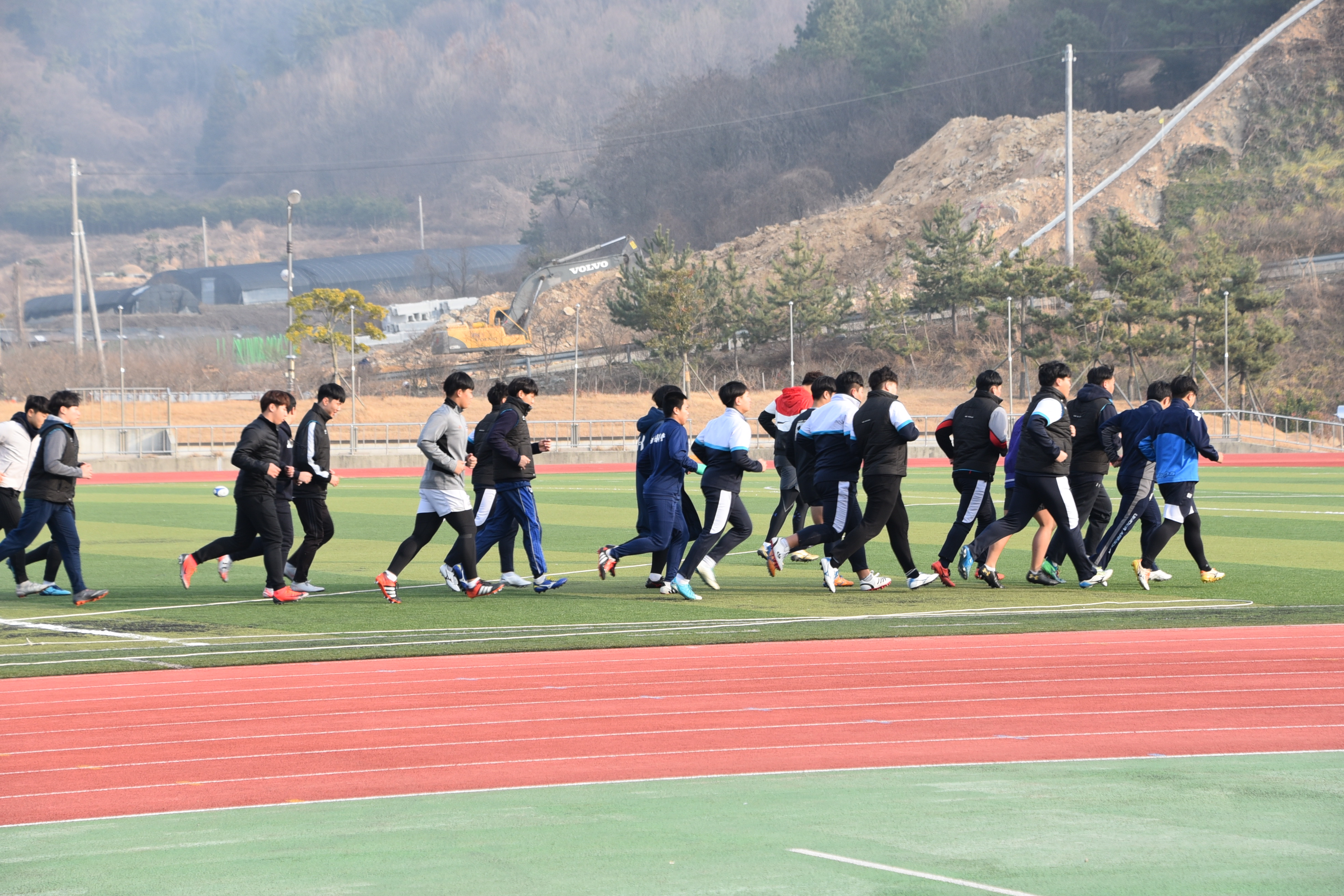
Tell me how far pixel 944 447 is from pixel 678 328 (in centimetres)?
5339

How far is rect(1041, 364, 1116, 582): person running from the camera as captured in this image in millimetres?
11688

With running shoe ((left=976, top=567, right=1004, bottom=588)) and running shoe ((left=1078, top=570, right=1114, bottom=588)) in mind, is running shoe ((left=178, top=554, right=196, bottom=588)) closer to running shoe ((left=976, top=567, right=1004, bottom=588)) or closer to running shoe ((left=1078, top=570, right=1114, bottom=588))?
running shoe ((left=976, top=567, right=1004, bottom=588))

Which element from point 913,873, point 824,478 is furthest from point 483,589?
point 913,873

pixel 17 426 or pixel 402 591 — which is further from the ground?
pixel 17 426

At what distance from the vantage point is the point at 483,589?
40.3 ft

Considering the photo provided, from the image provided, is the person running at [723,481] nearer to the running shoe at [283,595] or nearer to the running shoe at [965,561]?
the running shoe at [965,561]

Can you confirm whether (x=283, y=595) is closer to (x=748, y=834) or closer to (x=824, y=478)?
(x=824, y=478)

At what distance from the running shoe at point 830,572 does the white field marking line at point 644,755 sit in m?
5.48

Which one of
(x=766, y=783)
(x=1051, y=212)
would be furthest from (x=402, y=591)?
(x=1051, y=212)

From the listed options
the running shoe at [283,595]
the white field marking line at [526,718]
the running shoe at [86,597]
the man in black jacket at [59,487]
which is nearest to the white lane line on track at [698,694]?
the white field marking line at [526,718]

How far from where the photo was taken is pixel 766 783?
5.36m

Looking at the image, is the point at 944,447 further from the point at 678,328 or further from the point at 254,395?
the point at 254,395

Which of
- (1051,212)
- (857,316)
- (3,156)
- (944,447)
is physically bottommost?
(944,447)

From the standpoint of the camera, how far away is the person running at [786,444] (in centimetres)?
1348
